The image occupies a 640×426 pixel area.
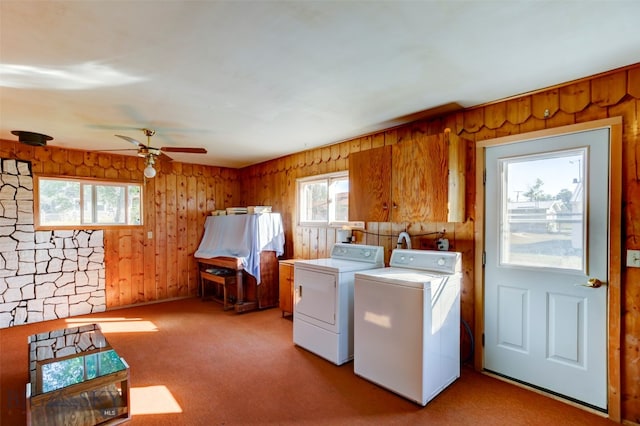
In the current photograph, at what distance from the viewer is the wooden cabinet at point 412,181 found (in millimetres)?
2719

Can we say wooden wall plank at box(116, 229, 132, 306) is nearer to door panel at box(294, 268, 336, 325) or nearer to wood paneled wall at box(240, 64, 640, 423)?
wood paneled wall at box(240, 64, 640, 423)

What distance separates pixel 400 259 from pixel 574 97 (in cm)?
188

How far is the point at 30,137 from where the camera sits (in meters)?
3.70

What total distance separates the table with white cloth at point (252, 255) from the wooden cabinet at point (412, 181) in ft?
5.94

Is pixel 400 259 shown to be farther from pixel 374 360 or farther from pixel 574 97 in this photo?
pixel 574 97

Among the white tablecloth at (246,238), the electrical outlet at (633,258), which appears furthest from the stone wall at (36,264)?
the electrical outlet at (633,258)

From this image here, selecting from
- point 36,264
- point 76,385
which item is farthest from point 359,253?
point 36,264

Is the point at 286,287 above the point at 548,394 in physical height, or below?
above

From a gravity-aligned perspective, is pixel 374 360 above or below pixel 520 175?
below

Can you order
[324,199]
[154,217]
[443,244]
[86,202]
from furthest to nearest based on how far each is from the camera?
[154,217], [86,202], [324,199], [443,244]

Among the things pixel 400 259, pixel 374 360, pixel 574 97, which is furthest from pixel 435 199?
pixel 374 360

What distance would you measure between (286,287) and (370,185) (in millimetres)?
→ 1998

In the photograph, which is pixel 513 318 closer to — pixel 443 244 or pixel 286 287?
pixel 443 244

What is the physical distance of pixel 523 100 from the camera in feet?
8.55
